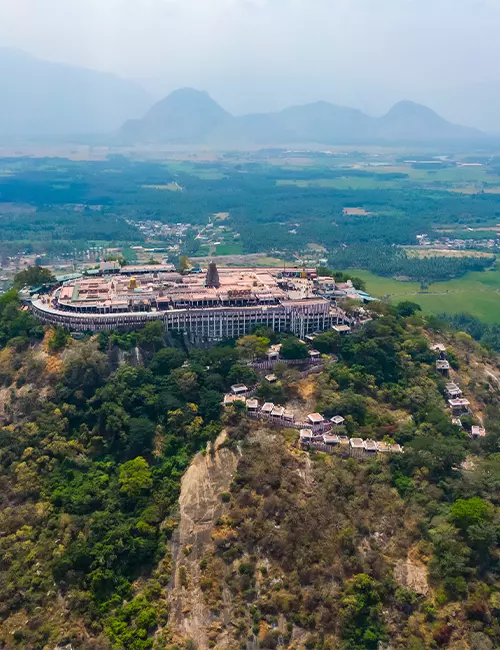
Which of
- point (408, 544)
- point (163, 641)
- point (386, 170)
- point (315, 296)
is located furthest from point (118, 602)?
point (386, 170)

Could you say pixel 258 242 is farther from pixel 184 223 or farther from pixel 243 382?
pixel 243 382

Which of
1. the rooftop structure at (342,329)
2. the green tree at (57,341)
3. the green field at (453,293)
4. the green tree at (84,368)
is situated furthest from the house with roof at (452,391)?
the green field at (453,293)

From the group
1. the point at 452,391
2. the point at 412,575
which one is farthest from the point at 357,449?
the point at 452,391

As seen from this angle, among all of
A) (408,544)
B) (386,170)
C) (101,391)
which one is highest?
(101,391)

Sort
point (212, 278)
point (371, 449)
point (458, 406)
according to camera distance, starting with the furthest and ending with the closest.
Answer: point (212, 278)
point (458, 406)
point (371, 449)

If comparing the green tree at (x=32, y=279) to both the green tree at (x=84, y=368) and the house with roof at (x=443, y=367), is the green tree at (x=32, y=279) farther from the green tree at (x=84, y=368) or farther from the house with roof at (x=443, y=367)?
the house with roof at (x=443, y=367)

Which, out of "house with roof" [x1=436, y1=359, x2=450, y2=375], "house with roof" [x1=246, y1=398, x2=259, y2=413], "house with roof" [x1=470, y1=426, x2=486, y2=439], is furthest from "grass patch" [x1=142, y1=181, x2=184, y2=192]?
"house with roof" [x1=470, y1=426, x2=486, y2=439]

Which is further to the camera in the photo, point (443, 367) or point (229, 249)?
point (229, 249)

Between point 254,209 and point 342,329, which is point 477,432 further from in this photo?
point 254,209
